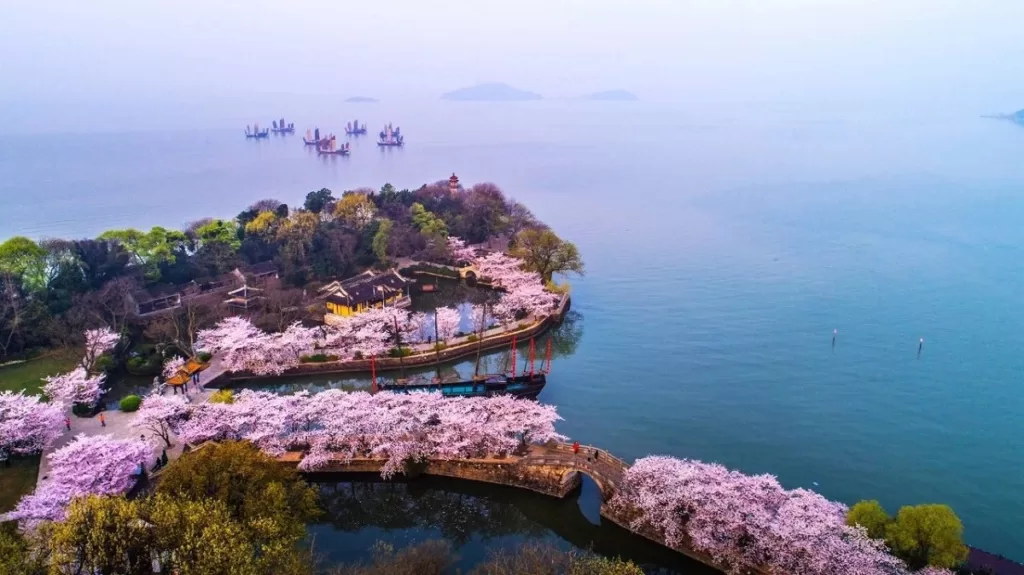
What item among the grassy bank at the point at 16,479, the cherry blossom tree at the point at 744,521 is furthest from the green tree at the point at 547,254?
the grassy bank at the point at 16,479

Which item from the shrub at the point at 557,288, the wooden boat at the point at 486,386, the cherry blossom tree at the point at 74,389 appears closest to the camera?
the cherry blossom tree at the point at 74,389

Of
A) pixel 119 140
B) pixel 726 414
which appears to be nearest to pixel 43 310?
pixel 726 414

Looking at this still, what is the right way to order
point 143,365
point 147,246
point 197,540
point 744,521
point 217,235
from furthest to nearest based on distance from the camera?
point 217,235
point 147,246
point 143,365
point 744,521
point 197,540

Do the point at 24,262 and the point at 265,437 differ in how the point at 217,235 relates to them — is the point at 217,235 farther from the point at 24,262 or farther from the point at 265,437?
the point at 265,437

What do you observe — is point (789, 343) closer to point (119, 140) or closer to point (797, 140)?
point (797, 140)

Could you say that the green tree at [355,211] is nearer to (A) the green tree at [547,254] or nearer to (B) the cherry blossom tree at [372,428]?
(A) the green tree at [547,254]

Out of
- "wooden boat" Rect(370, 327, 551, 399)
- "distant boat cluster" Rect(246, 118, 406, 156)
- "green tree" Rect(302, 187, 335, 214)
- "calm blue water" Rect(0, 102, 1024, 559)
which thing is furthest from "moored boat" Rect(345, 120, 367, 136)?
"wooden boat" Rect(370, 327, 551, 399)

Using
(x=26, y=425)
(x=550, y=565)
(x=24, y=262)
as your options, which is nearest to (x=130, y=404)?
(x=26, y=425)
